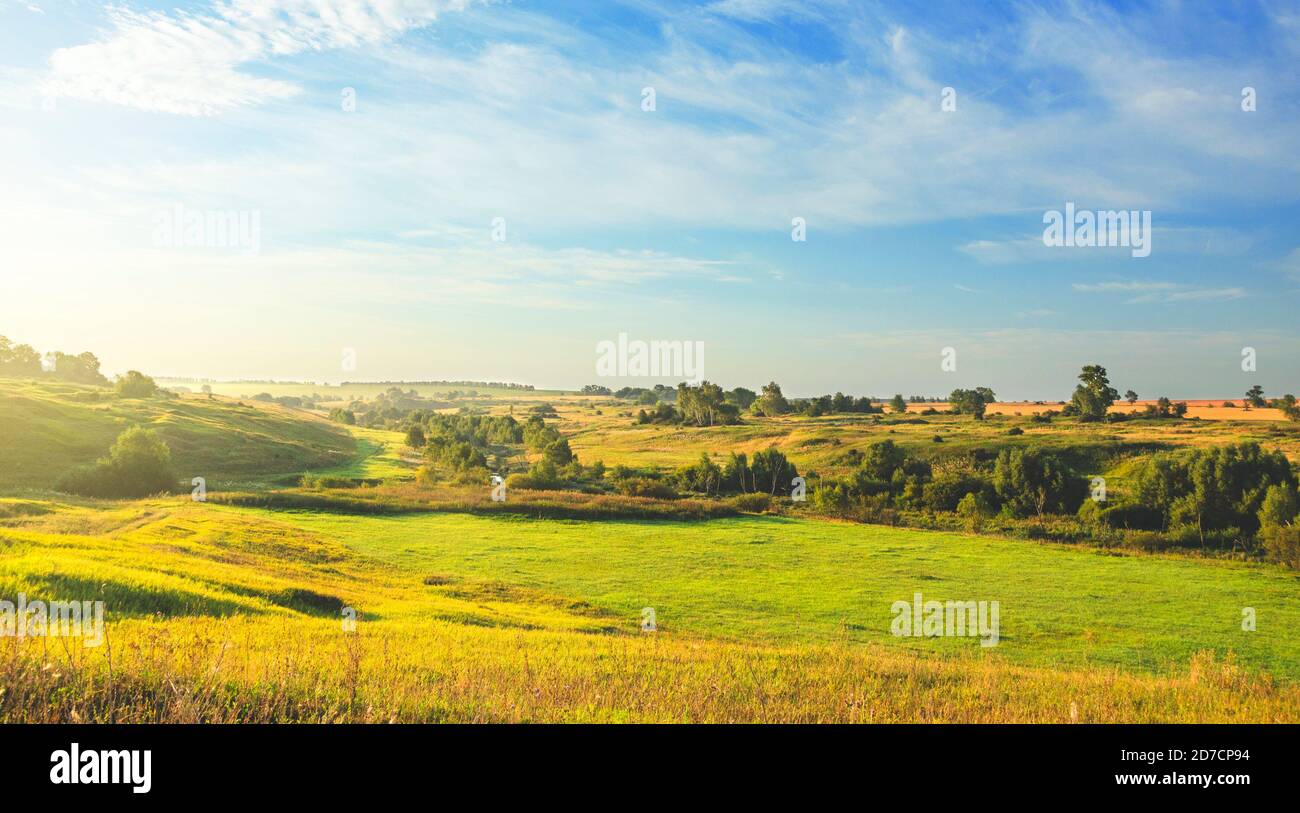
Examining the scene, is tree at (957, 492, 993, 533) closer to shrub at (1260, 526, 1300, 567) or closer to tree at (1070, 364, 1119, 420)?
shrub at (1260, 526, 1300, 567)

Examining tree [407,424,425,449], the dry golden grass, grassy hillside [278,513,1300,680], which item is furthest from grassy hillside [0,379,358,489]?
the dry golden grass

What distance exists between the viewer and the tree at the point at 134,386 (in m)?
131

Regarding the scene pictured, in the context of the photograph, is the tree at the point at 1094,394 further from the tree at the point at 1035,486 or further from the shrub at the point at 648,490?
the shrub at the point at 648,490

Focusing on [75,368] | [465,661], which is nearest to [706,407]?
[465,661]

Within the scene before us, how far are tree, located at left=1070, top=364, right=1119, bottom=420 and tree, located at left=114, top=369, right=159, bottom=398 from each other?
182m

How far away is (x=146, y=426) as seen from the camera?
95.9 metres

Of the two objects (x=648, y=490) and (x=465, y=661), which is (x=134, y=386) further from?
(x=465, y=661)

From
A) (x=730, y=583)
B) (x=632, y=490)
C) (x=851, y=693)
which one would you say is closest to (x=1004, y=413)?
(x=632, y=490)

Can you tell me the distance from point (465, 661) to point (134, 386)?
156 metres

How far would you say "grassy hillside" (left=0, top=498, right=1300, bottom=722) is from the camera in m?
7.95
